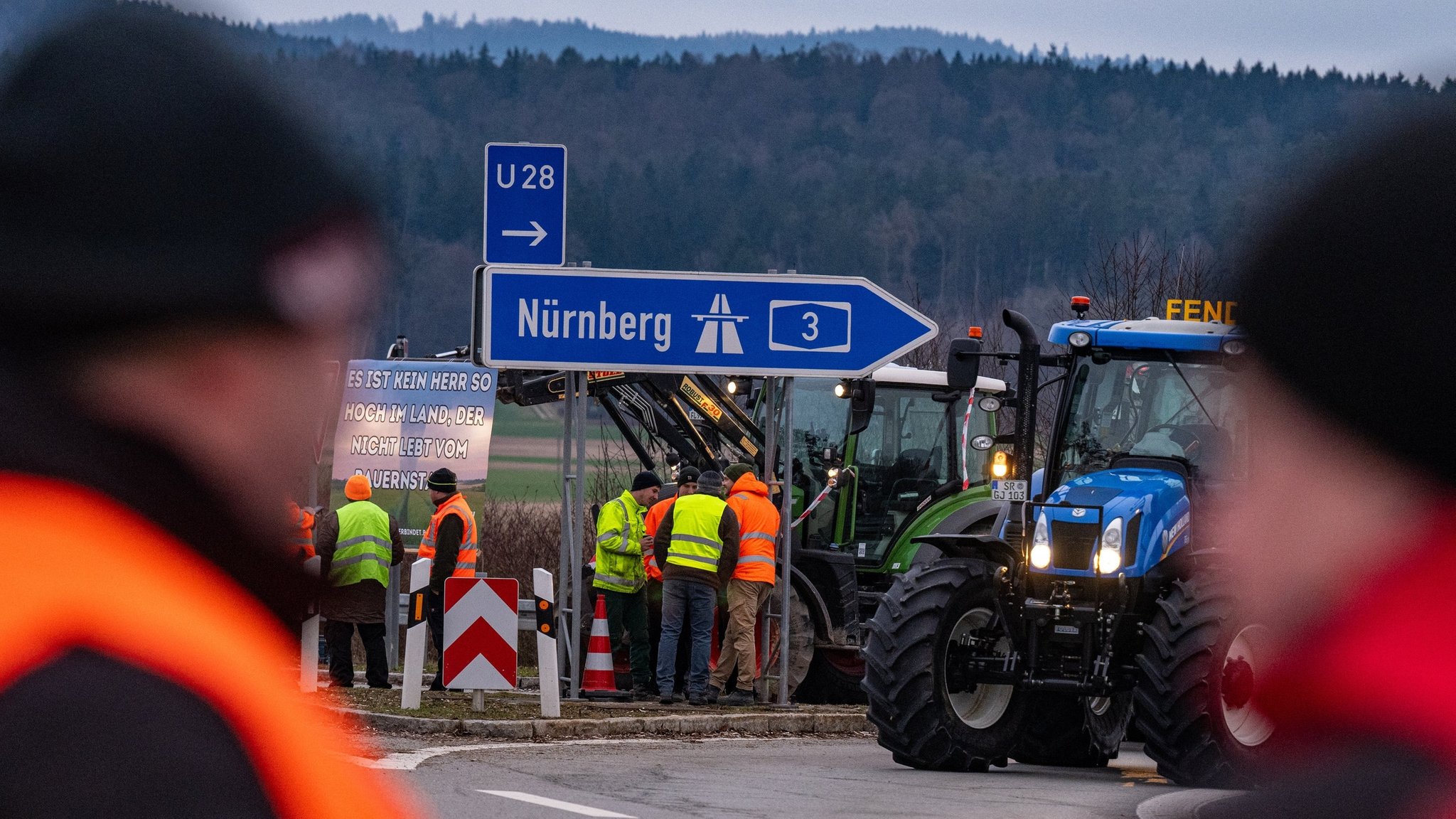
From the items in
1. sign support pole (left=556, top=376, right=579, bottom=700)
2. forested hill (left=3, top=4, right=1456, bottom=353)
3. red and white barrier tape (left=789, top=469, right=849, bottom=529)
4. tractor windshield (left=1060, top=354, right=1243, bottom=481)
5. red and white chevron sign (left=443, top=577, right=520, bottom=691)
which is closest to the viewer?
tractor windshield (left=1060, top=354, right=1243, bottom=481)

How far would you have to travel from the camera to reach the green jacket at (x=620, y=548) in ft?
55.6

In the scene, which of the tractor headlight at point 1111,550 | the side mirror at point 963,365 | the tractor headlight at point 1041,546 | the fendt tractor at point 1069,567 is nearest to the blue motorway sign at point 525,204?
the side mirror at point 963,365

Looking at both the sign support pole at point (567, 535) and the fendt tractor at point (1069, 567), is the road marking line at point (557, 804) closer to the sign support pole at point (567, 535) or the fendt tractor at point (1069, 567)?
the fendt tractor at point (1069, 567)

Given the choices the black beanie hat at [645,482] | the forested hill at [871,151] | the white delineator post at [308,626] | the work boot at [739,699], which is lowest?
the work boot at [739,699]

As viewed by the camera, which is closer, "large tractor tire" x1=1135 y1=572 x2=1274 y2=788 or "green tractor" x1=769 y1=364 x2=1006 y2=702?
"large tractor tire" x1=1135 y1=572 x2=1274 y2=788

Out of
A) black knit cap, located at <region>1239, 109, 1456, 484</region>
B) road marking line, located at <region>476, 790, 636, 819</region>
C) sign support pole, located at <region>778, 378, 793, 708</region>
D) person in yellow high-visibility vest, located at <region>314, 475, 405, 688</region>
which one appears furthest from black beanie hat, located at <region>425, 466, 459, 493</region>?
black knit cap, located at <region>1239, 109, 1456, 484</region>

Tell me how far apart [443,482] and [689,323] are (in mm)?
3102

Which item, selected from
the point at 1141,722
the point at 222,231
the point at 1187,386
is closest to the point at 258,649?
the point at 222,231

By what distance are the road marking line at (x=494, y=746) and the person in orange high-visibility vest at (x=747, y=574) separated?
168 cm

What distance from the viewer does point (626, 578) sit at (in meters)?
17.0

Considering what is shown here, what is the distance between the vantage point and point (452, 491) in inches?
675

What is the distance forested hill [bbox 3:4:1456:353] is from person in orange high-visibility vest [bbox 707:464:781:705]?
50.2 m

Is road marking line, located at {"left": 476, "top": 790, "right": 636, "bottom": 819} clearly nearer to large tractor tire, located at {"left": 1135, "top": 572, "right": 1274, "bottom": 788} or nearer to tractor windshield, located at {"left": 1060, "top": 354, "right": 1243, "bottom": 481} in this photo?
large tractor tire, located at {"left": 1135, "top": 572, "right": 1274, "bottom": 788}

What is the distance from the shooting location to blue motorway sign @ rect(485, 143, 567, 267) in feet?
47.1
